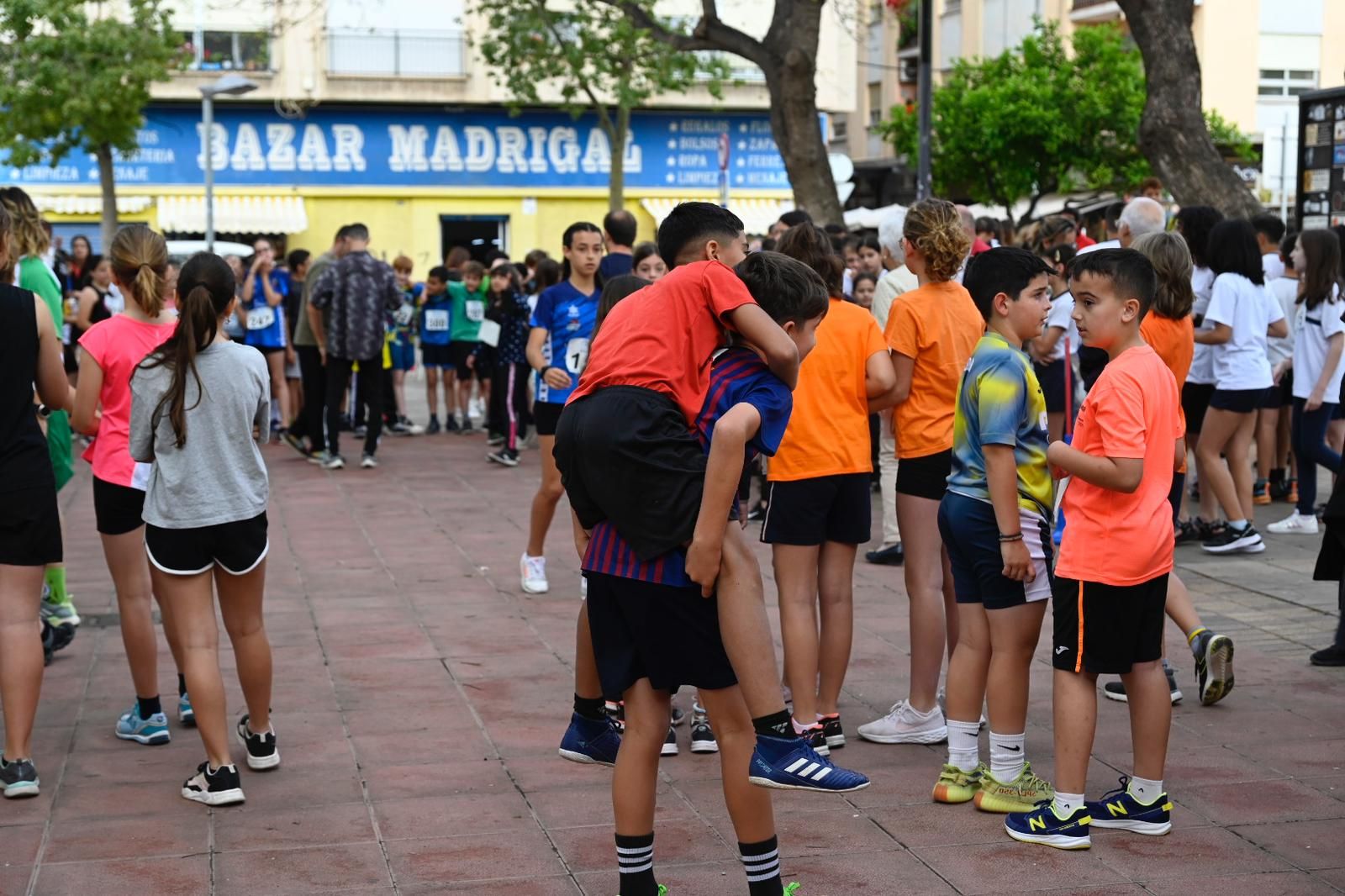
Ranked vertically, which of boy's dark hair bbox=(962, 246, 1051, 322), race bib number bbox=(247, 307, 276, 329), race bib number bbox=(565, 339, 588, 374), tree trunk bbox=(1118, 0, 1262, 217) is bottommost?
race bib number bbox=(247, 307, 276, 329)

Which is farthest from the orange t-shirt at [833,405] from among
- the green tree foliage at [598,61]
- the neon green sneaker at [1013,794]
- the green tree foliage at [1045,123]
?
the green tree foliage at [1045,123]

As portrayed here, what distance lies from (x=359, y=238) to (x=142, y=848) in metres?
10.2

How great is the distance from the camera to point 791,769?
157 inches

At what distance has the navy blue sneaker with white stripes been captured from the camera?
3975mm

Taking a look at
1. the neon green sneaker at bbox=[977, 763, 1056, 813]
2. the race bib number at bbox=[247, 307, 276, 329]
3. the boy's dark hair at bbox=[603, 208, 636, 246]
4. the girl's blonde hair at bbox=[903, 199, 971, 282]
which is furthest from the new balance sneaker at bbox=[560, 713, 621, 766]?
the race bib number at bbox=[247, 307, 276, 329]

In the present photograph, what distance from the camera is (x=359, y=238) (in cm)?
1452

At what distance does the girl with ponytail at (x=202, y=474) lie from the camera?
5.22 metres

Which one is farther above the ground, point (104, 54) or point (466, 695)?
point (104, 54)

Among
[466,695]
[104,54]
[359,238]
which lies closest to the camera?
[466,695]

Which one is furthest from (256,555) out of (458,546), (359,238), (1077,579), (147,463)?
(359,238)

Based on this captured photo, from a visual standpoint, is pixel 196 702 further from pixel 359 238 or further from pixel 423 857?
pixel 359 238

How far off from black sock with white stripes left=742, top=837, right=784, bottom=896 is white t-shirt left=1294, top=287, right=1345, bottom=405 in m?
7.35

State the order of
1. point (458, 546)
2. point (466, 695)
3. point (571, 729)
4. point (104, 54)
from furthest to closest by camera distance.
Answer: point (104, 54) < point (458, 546) < point (466, 695) < point (571, 729)

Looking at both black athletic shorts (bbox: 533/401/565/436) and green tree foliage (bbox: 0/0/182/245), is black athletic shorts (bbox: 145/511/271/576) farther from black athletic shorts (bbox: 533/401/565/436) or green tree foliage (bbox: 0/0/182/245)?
green tree foliage (bbox: 0/0/182/245)
